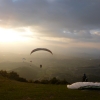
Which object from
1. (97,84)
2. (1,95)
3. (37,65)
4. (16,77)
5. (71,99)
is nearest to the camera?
(71,99)

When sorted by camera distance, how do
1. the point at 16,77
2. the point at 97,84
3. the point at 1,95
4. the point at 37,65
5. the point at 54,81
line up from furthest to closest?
the point at 37,65 < the point at 16,77 < the point at 54,81 < the point at 97,84 < the point at 1,95

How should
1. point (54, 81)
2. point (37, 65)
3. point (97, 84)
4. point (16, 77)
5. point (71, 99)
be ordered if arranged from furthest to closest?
point (37, 65)
point (16, 77)
point (54, 81)
point (97, 84)
point (71, 99)

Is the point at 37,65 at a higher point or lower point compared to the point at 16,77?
higher

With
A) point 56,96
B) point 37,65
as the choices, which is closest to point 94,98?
point 56,96

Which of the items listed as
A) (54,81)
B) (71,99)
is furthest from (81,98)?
(54,81)

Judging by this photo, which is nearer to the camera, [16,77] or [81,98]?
[81,98]

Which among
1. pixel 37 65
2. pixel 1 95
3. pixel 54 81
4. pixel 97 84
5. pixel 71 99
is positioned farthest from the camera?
pixel 37 65

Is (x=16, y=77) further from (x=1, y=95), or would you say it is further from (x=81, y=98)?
(x=81, y=98)

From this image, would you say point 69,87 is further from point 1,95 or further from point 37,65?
point 37,65

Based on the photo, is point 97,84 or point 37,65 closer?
point 97,84
